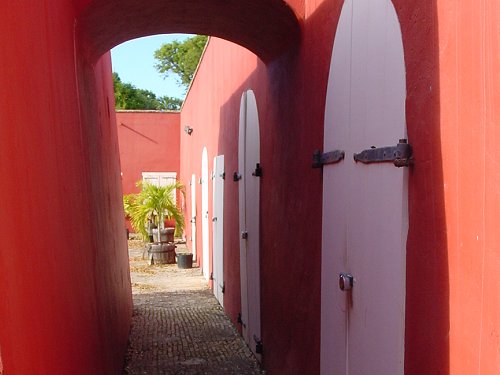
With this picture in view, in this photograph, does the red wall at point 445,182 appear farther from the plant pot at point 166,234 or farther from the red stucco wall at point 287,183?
the plant pot at point 166,234

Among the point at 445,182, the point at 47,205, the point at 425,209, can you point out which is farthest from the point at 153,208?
the point at 445,182

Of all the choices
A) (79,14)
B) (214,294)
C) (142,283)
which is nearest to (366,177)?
(79,14)

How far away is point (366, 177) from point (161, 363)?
13.4 feet

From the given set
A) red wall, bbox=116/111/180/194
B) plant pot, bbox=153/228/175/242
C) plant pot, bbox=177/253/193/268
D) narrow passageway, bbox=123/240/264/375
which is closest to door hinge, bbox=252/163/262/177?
narrow passageway, bbox=123/240/264/375

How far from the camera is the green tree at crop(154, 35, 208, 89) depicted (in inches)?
1444

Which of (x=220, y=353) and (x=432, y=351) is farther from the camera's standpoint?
(x=220, y=353)

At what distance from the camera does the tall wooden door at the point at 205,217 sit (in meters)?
12.1

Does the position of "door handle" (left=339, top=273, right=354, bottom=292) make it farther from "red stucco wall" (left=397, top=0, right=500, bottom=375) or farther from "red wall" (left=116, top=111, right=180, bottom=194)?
"red wall" (left=116, top=111, right=180, bottom=194)

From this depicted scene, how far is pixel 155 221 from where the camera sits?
52.1ft

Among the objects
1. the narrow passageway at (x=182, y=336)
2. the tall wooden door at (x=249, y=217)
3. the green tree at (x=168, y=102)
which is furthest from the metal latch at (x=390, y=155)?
the green tree at (x=168, y=102)

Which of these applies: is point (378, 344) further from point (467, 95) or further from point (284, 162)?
point (284, 162)

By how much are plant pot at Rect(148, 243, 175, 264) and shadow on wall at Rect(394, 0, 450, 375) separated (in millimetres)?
12548

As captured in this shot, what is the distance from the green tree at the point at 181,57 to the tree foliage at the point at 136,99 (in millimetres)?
2769

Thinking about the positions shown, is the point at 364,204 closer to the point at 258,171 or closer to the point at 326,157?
the point at 326,157
